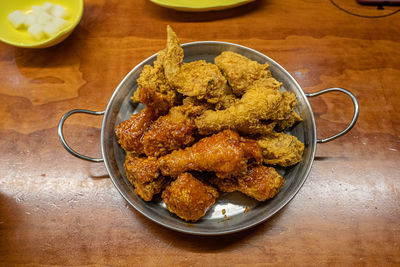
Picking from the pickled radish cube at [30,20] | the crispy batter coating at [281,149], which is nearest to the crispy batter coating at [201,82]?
the crispy batter coating at [281,149]

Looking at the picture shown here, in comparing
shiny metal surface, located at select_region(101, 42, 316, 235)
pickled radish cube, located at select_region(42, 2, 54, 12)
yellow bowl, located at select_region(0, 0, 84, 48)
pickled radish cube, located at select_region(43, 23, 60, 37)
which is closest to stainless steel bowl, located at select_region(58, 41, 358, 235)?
shiny metal surface, located at select_region(101, 42, 316, 235)

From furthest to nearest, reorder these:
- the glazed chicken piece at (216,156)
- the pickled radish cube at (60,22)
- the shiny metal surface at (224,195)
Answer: the pickled radish cube at (60,22) < the shiny metal surface at (224,195) < the glazed chicken piece at (216,156)

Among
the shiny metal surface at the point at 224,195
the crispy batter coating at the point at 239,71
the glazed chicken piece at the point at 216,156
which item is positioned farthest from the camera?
the crispy batter coating at the point at 239,71

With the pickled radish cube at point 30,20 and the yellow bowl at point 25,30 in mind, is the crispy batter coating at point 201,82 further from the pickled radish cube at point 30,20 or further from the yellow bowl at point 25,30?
the pickled radish cube at point 30,20

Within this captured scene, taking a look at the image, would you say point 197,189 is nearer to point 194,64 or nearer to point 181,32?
point 194,64

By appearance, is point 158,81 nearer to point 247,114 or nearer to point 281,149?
point 247,114

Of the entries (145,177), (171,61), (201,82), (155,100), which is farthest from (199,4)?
(145,177)
